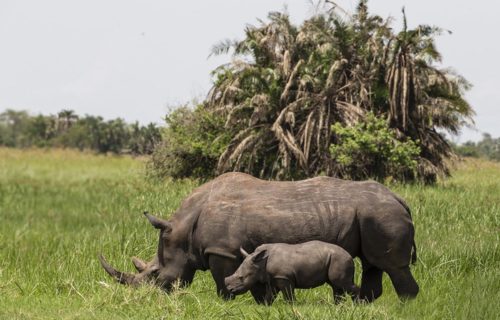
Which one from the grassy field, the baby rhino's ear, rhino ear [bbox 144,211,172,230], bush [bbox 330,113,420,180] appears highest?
bush [bbox 330,113,420,180]

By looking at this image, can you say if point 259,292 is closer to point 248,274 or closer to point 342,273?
point 248,274

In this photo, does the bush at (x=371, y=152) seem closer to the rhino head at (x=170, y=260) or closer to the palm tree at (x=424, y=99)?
the palm tree at (x=424, y=99)

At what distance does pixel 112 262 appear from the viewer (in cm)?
998

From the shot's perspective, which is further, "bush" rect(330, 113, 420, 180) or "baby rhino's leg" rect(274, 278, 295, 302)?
"bush" rect(330, 113, 420, 180)

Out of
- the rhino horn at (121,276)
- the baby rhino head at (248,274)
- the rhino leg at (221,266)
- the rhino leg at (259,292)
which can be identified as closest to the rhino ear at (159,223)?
the rhino leg at (221,266)

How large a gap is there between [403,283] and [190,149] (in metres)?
23.7

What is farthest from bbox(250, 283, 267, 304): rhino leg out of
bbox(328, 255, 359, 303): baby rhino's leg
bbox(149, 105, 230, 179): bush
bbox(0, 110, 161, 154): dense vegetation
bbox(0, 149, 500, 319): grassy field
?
bbox(0, 110, 161, 154): dense vegetation

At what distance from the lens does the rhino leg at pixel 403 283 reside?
23.6ft

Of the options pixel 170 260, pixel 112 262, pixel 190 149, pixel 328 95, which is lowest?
pixel 112 262

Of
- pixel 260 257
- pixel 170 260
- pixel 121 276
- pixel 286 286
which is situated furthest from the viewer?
pixel 121 276

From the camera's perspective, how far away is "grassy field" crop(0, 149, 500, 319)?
7.01 metres

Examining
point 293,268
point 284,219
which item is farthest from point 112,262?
point 293,268

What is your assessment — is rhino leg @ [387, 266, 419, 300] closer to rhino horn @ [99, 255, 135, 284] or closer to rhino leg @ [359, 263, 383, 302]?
rhino leg @ [359, 263, 383, 302]

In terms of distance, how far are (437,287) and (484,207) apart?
7.92m
